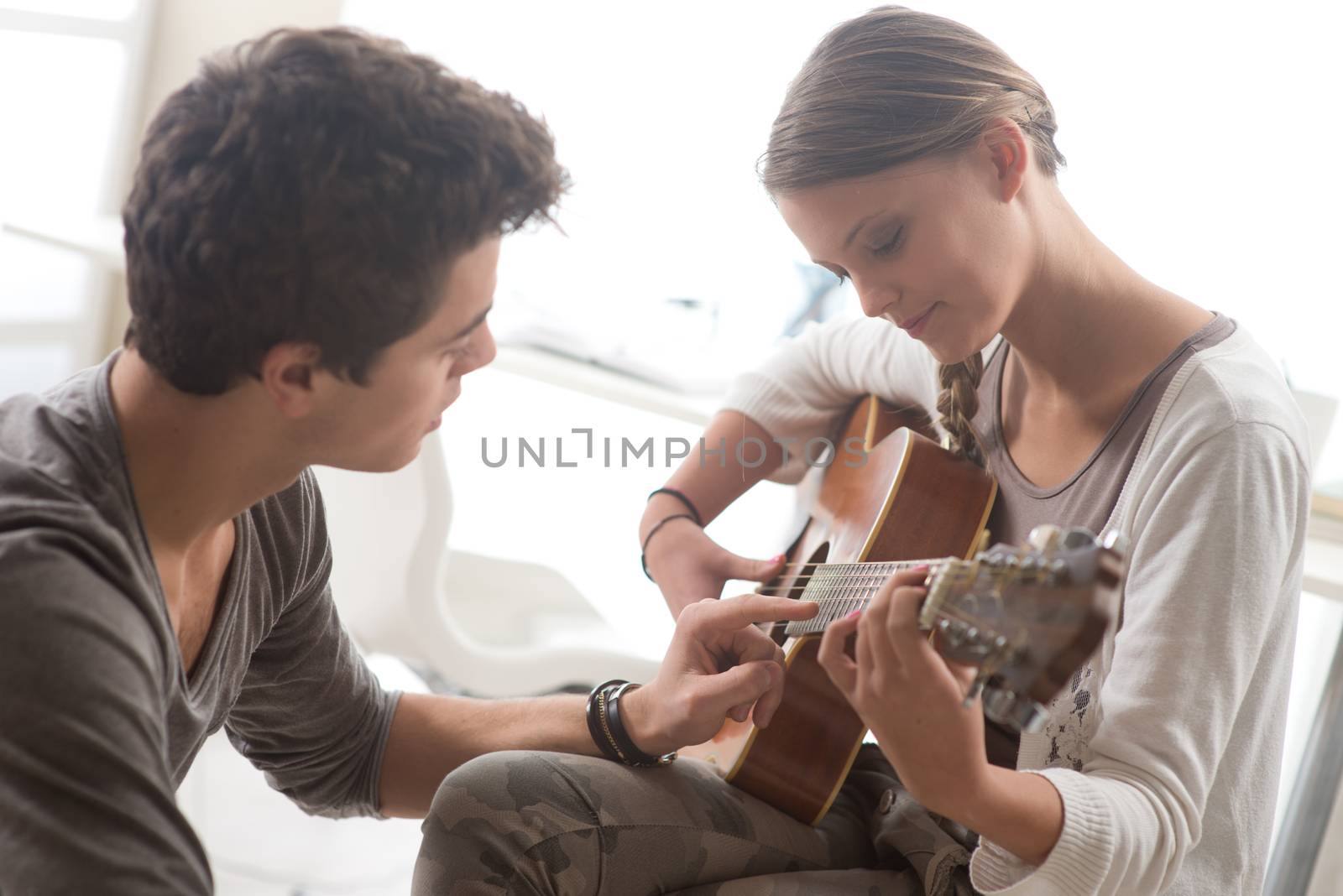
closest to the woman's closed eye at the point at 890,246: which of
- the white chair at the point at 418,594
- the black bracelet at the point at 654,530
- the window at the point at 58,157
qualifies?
the black bracelet at the point at 654,530

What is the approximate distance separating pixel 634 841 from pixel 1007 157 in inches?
28.0

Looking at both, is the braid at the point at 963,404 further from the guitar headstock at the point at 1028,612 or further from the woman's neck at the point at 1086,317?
the guitar headstock at the point at 1028,612

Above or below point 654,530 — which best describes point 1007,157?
above

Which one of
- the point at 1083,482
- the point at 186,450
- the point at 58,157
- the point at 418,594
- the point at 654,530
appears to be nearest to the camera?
the point at 186,450

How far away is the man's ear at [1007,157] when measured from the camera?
3.62 feet

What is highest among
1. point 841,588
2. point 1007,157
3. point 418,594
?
point 1007,157

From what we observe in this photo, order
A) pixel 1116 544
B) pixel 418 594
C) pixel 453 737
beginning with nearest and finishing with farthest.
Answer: pixel 1116 544
pixel 453 737
pixel 418 594

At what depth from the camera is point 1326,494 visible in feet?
6.66

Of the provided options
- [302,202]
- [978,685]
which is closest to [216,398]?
[302,202]

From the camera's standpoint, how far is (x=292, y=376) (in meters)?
0.87

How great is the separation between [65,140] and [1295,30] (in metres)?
2.57

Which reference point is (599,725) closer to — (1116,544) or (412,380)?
(412,380)

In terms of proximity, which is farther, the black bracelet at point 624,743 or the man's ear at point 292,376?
the black bracelet at point 624,743

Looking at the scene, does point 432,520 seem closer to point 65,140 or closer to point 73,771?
point 73,771
